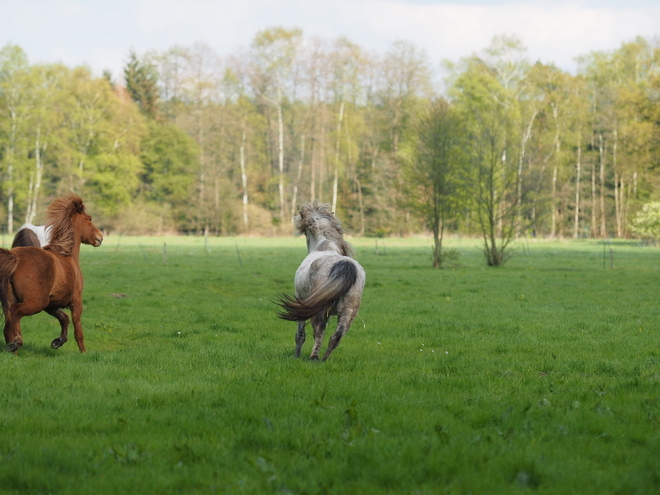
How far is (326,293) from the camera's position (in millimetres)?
8172

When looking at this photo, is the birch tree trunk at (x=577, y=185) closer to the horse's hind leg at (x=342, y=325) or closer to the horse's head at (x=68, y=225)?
the horse's hind leg at (x=342, y=325)

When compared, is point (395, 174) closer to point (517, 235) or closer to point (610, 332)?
point (517, 235)

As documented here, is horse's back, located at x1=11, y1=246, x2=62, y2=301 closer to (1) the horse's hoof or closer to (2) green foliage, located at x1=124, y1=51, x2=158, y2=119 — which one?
(1) the horse's hoof

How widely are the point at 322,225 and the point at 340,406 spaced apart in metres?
3.92

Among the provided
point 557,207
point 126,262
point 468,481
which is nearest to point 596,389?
point 468,481

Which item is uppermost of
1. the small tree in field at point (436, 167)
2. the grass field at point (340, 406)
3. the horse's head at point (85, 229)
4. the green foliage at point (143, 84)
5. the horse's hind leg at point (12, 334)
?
the green foliage at point (143, 84)

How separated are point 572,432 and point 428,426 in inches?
46.9

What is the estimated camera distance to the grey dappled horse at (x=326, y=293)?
816 centimetres

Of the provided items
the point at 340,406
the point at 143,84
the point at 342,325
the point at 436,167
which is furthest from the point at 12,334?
the point at 143,84

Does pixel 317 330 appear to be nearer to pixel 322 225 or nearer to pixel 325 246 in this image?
pixel 325 246

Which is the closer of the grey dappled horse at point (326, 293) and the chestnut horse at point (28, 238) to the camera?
the grey dappled horse at point (326, 293)

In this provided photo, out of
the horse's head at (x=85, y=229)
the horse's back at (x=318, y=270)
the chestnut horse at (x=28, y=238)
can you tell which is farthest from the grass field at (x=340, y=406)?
the chestnut horse at (x=28, y=238)

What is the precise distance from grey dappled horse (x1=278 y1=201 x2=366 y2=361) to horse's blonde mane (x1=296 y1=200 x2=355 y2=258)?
2cm

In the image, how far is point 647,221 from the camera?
4784 centimetres
